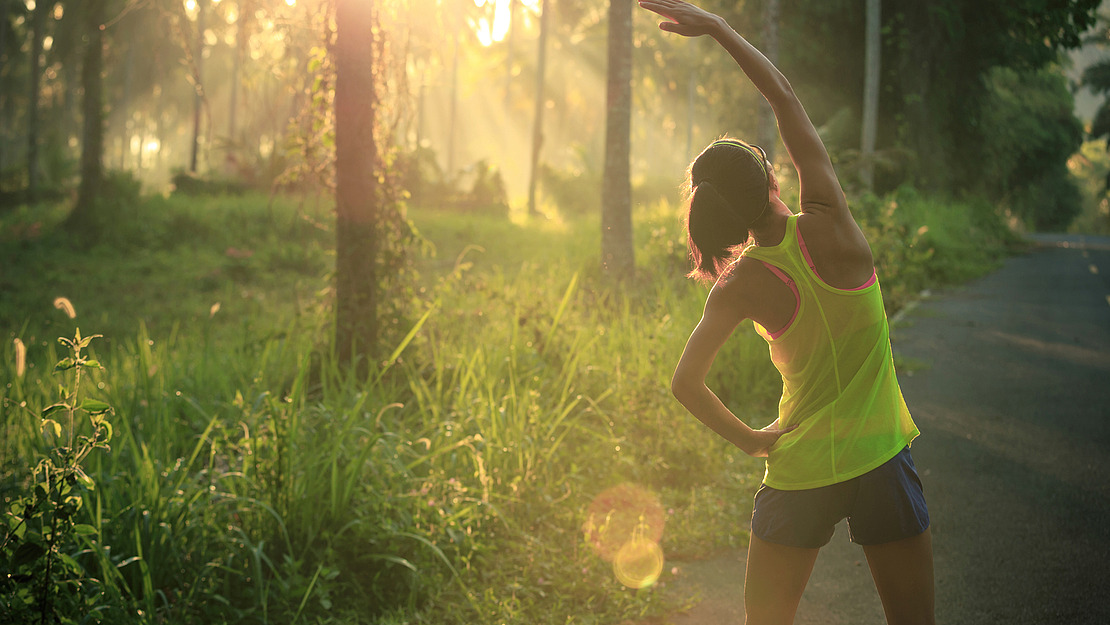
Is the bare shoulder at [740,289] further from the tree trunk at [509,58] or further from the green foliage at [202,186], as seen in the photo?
the tree trunk at [509,58]

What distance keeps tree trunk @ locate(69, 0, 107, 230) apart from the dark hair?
18122mm

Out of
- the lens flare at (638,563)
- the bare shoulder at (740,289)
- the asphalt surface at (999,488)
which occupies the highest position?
the bare shoulder at (740,289)

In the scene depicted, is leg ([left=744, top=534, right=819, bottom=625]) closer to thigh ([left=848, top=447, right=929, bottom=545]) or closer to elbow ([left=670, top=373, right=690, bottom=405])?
thigh ([left=848, top=447, right=929, bottom=545])

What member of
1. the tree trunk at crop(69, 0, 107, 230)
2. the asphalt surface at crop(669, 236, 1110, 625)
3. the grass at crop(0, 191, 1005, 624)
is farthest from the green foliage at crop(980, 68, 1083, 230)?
the tree trunk at crop(69, 0, 107, 230)

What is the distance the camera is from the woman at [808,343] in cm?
209

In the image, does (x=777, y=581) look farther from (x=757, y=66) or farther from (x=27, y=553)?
(x=27, y=553)

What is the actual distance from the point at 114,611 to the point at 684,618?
238 cm

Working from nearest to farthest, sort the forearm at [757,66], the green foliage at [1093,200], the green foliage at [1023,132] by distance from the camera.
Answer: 1. the forearm at [757,66]
2. the green foliage at [1023,132]
3. the green foliage at [1093,200]

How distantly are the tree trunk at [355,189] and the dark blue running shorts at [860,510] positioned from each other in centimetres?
452

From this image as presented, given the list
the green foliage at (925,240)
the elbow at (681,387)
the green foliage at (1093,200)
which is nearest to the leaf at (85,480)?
the elbow at (681,387)

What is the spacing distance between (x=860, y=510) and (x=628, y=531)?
8.19 feet

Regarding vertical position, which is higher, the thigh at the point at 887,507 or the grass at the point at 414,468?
the thigh at the point at 887,507

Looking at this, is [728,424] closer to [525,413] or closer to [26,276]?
[525,413]

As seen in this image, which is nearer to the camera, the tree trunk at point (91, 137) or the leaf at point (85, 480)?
the leaf at point (85, 480)
